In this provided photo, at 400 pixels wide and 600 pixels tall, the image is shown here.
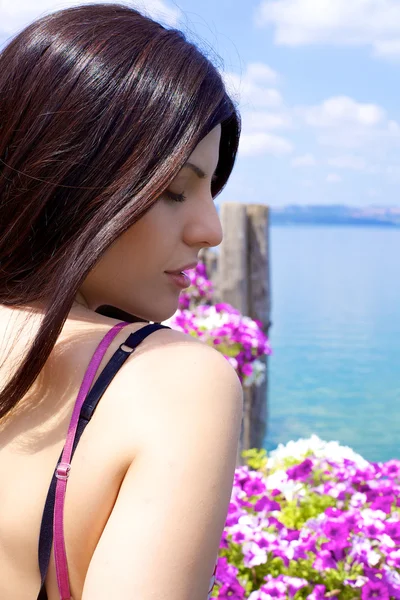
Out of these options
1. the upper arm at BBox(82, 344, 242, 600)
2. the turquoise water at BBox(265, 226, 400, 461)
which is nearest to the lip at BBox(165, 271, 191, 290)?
the upper arm at BBox(82, 344, 242, 600)

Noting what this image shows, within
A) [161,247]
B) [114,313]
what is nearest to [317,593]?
[114,313]

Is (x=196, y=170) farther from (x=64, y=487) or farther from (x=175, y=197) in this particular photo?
(x=64, y=487)

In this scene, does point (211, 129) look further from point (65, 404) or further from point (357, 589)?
point (357, 589)

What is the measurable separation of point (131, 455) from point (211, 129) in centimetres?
62

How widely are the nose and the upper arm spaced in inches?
13.5

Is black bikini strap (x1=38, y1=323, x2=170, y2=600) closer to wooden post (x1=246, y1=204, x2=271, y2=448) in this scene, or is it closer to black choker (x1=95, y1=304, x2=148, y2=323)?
black choker (x1=95, y1=304, x2=148, y2=323)

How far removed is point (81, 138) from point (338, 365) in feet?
47.5

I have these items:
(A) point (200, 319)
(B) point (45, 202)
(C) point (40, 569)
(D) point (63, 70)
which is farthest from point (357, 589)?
(A) point (200, 319)

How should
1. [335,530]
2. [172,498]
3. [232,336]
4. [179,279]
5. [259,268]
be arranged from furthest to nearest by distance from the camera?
[259,268], [232,336], [335,530], [179,279], [172,498]

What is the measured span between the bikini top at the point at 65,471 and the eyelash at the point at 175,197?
31cm

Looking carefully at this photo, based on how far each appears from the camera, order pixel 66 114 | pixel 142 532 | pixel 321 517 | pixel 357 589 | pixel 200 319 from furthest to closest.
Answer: pixel 200 319
pixel 321 517
pixel 357 589
pixel 66 114
pixel 142 532

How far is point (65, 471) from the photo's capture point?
41.4 inches

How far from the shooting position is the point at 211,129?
131 centimetres

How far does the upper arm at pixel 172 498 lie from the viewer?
959 millimetres
